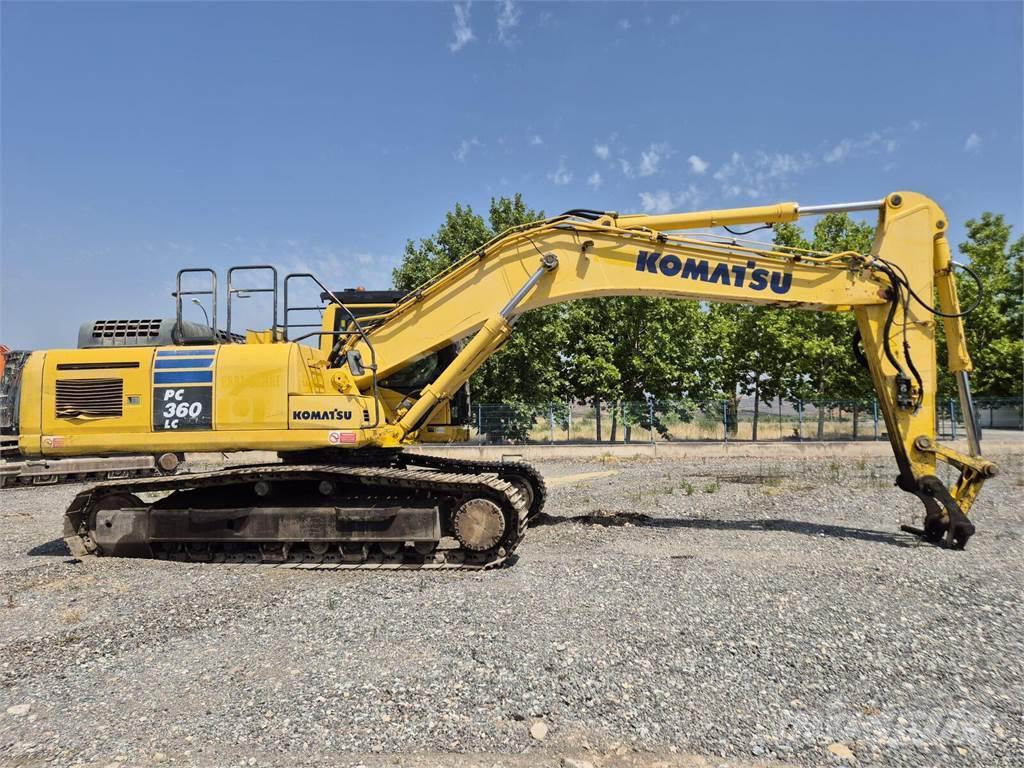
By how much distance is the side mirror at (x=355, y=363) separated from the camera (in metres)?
8.42

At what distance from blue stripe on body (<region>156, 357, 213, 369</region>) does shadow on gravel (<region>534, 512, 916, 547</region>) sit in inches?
206

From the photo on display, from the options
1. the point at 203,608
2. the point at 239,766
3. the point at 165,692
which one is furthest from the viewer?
the point at 203,608

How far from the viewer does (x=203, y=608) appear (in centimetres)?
597

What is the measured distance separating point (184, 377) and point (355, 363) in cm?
199

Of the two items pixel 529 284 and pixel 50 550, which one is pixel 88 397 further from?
pixel 529 284

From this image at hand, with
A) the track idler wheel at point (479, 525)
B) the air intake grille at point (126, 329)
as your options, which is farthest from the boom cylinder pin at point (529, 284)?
the air intake grille at point (126, 329)

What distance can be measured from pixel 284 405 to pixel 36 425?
9.83 feet

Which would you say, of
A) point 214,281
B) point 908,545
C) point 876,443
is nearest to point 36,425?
point 214,281

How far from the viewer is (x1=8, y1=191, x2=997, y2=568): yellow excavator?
777 centimetres

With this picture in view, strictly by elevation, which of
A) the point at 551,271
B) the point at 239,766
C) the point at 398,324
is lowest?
the point at 239,766

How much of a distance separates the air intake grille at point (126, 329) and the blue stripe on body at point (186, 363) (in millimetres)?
680

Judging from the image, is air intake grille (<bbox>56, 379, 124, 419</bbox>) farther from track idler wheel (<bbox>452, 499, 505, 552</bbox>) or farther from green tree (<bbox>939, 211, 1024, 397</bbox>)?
green tree (<bbox>939, 211, 1024, 397</bbox>)

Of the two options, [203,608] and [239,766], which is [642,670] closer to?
[239,766]

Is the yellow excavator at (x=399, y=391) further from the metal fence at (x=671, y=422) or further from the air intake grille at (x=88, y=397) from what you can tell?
the metal fence at (x=671, y=422)
